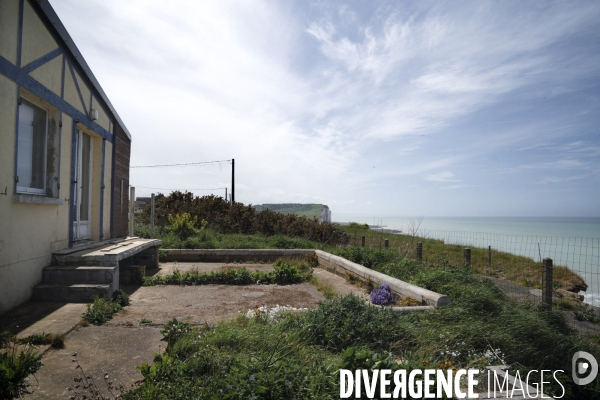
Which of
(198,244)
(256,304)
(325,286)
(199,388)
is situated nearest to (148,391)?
(199,388)

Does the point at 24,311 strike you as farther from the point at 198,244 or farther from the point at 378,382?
the point at 198,244

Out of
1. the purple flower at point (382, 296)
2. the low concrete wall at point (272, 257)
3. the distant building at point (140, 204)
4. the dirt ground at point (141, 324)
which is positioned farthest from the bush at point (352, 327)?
the distant building at point (140, 204)

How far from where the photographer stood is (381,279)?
756cm

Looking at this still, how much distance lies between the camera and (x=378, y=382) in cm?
296

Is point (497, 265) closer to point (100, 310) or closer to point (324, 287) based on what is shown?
point (324, 287)

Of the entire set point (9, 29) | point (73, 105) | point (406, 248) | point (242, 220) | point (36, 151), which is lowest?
point (406, 248)

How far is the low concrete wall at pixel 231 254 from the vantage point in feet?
37.9

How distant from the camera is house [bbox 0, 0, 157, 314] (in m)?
4.99

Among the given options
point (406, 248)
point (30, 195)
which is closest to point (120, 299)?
point (30, 195)

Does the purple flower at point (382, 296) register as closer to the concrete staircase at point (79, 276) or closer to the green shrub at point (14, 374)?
the concrete staircase at point (79, 276)

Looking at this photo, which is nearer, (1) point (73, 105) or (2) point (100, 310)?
(2) point (100, 310)

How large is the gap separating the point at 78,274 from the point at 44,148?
2.16 metres

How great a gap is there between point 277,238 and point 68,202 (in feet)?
26.7

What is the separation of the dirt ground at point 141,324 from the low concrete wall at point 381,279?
0.35m
